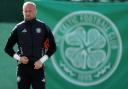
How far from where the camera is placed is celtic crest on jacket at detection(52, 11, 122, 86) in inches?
351

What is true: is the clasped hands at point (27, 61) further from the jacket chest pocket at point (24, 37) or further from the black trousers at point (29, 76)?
the jacket chest pocket at point (24, 37)

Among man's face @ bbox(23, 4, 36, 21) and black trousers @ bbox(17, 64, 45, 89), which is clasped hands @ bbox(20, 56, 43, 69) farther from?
man's face @ bbox(23, 4, 36, 21)

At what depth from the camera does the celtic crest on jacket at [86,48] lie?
29.2 ft

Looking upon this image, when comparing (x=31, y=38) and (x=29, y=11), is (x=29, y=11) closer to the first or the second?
(x=29, y=11)

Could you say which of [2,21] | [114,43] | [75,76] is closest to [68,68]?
[75,76]

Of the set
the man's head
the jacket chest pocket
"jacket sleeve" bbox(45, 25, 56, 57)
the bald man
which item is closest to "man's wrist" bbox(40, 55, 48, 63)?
the bald man

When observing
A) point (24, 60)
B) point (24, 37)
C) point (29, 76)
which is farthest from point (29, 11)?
point (29, 76)

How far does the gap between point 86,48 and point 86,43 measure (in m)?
0.08

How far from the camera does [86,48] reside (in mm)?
8938

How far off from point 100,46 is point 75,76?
23.9 inches

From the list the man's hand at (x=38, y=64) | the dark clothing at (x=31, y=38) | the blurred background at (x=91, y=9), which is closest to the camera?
the man's hand at (x=38, y=64)

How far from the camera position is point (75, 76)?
899 centimetres

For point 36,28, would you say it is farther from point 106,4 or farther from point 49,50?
point 106,4

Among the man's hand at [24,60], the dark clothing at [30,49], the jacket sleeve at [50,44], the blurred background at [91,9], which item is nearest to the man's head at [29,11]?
the dark clothing at [30,49]
